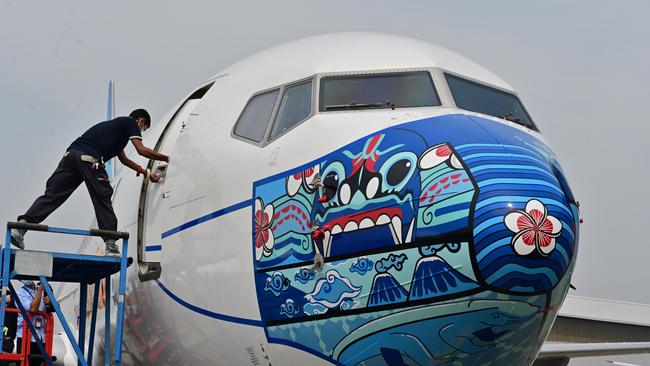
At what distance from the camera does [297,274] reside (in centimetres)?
802

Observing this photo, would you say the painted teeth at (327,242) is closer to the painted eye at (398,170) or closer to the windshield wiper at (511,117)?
the painted eye at (398,170)

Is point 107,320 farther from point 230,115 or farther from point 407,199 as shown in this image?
point 407,199

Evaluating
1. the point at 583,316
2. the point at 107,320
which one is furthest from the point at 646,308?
the point at 107,320

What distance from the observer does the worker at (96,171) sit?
10.3 m

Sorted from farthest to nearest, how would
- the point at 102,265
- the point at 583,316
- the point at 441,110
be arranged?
1. the point at 583,316
2. the point at 102,265
3. the point at 441,110

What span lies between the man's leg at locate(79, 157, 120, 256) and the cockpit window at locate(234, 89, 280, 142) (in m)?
1.71

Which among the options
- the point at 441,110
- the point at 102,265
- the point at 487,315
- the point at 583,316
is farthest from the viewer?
the point at 583,316

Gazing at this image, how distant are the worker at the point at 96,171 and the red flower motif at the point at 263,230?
2044 millimetres

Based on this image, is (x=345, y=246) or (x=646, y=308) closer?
(x=345, y=246)

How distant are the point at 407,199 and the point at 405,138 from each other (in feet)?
1.93

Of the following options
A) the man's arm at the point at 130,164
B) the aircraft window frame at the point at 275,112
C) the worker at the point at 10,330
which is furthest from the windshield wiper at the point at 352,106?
the worker at the point at 10,330

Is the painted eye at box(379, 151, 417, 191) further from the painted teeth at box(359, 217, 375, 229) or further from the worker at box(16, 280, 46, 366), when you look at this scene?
the worker at box(16, 280, 46, 366)

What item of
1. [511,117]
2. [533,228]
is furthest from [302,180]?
[511,117]

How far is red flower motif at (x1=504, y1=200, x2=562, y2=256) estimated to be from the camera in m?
7.16
